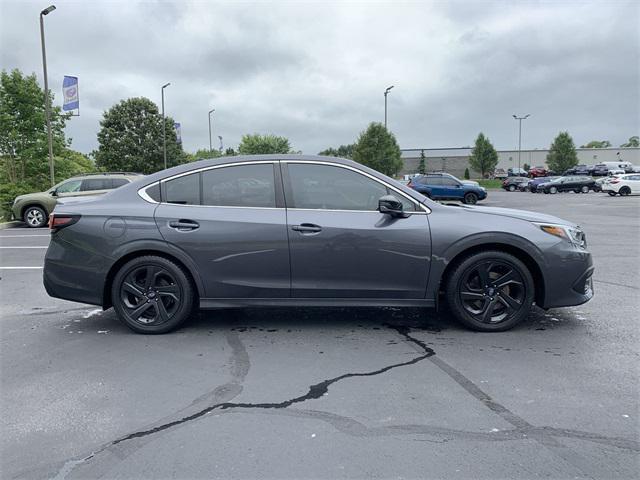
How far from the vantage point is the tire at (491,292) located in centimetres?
469

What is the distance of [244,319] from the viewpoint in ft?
17.4

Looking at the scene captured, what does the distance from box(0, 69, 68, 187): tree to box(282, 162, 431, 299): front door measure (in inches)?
864

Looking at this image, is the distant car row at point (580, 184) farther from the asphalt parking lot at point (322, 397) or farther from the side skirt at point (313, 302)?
the side skirt at point (313, 302)

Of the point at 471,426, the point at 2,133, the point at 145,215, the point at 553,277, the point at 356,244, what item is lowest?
the point at 471,426

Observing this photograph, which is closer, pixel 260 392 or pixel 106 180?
pixel 260 392

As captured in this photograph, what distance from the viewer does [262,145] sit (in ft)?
244

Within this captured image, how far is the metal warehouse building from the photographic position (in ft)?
322

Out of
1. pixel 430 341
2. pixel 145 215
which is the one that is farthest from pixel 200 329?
pixel 430 341

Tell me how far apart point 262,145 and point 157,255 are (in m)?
71.2

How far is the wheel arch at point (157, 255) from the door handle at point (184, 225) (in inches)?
10.1

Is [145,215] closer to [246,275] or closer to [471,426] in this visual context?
[246,275]

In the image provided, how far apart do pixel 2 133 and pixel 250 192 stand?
21775 millimetres

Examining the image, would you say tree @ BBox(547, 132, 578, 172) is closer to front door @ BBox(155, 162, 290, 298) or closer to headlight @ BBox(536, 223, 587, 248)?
headlight @ BBox(536, 223, 587, 248)

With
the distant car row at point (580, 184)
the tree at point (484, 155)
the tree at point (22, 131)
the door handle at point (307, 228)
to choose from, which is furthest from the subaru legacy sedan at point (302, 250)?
the tree at point (484, 155)
